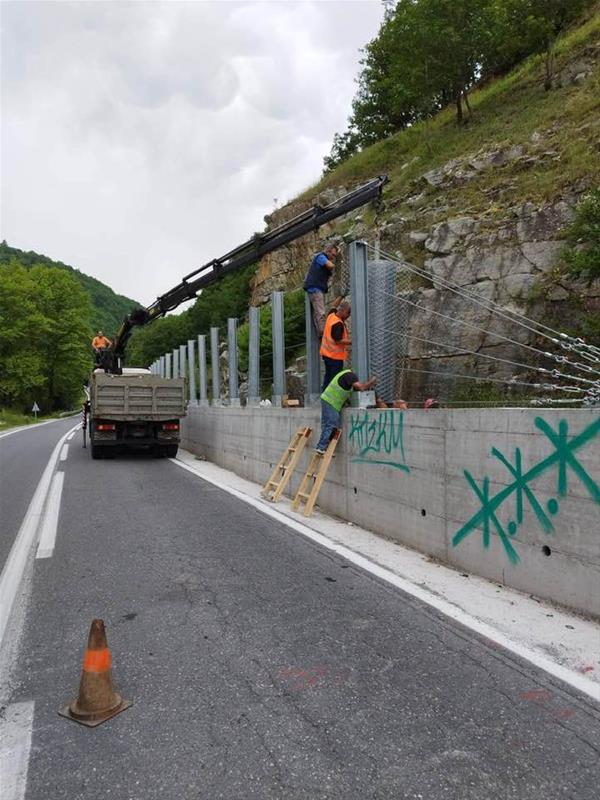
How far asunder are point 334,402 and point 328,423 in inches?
11.3

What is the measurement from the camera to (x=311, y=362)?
906 cm

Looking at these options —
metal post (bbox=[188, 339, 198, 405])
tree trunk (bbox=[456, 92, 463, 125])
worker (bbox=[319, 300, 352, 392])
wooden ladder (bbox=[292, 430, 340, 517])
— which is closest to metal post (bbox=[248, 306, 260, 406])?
worker (bbox=[319, 300, 352, 392])

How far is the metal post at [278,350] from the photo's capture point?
10.4 m

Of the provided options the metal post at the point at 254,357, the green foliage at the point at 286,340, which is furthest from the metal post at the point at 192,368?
the metal post at the point at 254,357

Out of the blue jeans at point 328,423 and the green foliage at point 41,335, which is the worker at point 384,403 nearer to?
the blue jeans at point 328,423

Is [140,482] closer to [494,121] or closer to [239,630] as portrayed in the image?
[239,630]

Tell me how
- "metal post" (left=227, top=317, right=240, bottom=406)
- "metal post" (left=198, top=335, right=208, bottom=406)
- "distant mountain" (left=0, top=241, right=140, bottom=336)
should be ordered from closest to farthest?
"metal post" (left=227, top=317, right=240, bottom=406) < "metal post" (left=198, top=335, right=208, bottom=406) < "distant mountain" (left=0, top=241, right=140, bottom=336)

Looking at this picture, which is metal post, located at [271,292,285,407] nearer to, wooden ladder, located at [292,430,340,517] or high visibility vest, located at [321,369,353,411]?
wooden ladder, located at [292,430,340,517]

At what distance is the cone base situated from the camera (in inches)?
114

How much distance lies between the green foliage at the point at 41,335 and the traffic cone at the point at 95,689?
61.5 metres

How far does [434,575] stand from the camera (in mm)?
5066

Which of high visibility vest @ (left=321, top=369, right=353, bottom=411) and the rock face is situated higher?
the rock face

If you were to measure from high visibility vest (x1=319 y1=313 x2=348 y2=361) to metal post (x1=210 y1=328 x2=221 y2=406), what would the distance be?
310 inches

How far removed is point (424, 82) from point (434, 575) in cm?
2905
